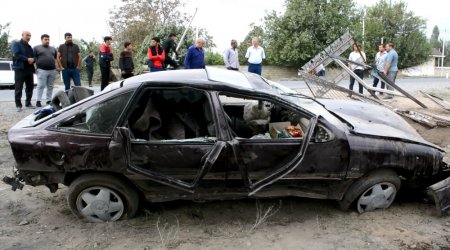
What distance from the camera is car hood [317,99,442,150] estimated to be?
3.97 meters

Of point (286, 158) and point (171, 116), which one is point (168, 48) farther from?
point (286, 158)

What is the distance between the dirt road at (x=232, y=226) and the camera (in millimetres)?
3549

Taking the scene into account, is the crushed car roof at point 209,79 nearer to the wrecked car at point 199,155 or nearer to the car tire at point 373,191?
the wrecked car at point 199,155

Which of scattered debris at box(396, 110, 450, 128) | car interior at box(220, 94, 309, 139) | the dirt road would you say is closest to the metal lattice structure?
scattered debris at box(396, 110, 450, 128)

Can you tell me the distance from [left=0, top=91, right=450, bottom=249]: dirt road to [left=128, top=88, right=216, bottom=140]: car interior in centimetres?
81

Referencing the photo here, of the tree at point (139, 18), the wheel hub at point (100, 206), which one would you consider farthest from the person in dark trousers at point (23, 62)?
the tree at point (139, 18)

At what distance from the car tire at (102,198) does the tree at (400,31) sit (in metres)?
33.1

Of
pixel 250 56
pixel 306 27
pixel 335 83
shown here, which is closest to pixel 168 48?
pixel 250 56

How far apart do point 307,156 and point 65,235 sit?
2.30 m

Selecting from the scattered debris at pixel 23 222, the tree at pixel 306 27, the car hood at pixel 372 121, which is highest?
the tree at pixel 306 27

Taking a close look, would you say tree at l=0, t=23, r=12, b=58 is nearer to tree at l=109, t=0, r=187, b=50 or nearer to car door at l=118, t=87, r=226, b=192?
tree at l=109, t=0, r=187, b=50

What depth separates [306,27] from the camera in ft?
86.2

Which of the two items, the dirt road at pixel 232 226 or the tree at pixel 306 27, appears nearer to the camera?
the dirt road at pixel 232 226

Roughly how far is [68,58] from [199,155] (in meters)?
6.81
